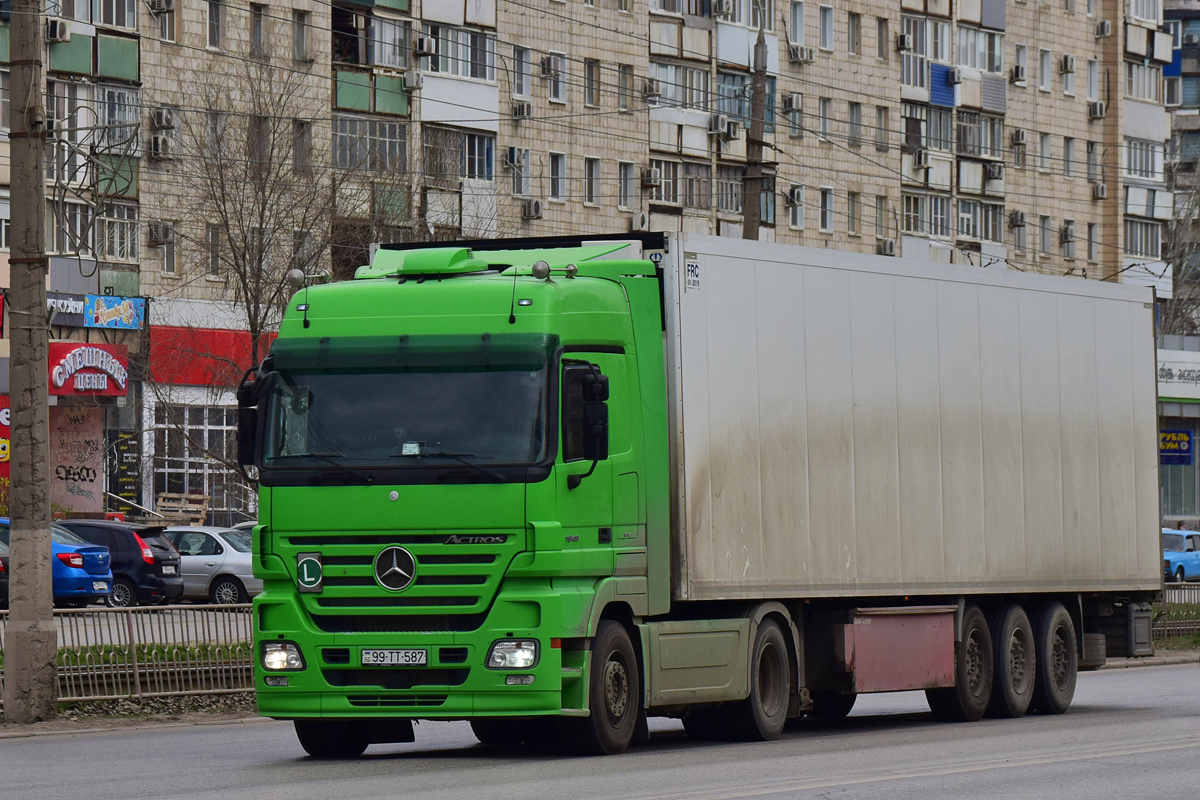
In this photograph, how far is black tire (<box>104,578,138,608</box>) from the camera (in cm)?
3741

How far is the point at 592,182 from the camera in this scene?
215ft

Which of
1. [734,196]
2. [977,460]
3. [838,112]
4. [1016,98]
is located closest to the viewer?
[977,460]

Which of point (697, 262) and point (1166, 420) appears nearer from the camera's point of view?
point (697, 262)

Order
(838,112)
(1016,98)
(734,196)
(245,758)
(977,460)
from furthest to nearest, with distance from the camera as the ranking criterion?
(1016,98)
(838,112)
(734,196)
(977,460)
(245,758)

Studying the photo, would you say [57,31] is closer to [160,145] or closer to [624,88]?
[160,145]

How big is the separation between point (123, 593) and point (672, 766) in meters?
24.9

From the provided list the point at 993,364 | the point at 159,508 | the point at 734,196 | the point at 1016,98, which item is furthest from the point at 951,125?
the point at 993,364

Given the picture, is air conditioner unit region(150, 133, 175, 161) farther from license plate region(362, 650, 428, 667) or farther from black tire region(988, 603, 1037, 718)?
license plate region(362, 650, 428, 667)

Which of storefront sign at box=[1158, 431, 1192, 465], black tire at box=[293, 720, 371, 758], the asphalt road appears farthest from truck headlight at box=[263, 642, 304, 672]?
storefront sign at box=[1158, 431, 1192, 465]

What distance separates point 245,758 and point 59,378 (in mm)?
37216

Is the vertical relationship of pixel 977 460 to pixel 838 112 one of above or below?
below

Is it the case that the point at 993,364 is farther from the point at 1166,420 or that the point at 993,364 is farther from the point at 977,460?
the point at 1166,420

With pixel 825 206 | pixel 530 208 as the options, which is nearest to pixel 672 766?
pixel 530 208

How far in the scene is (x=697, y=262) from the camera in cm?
1573
